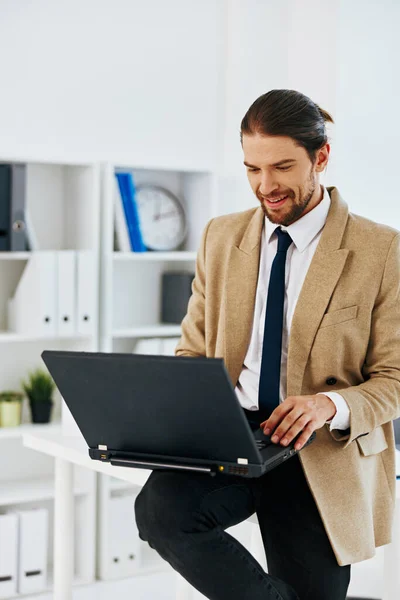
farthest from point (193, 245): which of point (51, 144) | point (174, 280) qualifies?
point (51, 144)

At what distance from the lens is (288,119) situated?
1871 mm

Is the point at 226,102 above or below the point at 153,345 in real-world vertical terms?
above

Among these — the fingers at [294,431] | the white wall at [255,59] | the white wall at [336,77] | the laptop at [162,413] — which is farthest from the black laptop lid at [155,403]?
the white wall at [255,59]

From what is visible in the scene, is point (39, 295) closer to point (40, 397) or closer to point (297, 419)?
point (40, 397)

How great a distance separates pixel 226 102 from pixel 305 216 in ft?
6.76

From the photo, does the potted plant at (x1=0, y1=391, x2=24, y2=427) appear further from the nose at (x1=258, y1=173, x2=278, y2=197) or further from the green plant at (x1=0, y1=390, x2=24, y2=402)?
the nose at (x1=258, y1=173, x2=278, y2=197)

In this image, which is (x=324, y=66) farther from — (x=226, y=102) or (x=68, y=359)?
(x=68, y=359)

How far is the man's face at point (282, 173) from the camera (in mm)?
1873

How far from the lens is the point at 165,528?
5.71 feet

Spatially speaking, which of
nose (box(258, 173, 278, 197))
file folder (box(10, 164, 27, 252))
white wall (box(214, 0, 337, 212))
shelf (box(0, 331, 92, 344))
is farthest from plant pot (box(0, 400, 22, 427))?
nose (box(258, 173, 278, 197))

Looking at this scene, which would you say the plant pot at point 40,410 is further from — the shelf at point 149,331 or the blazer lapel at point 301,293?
the blazer lapel at point 301,293

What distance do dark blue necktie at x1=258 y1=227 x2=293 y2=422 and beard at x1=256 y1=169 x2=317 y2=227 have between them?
0.06 meters

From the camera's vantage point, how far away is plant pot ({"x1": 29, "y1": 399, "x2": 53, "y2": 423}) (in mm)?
3494

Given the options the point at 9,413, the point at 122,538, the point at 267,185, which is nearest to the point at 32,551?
the point at 122,538
